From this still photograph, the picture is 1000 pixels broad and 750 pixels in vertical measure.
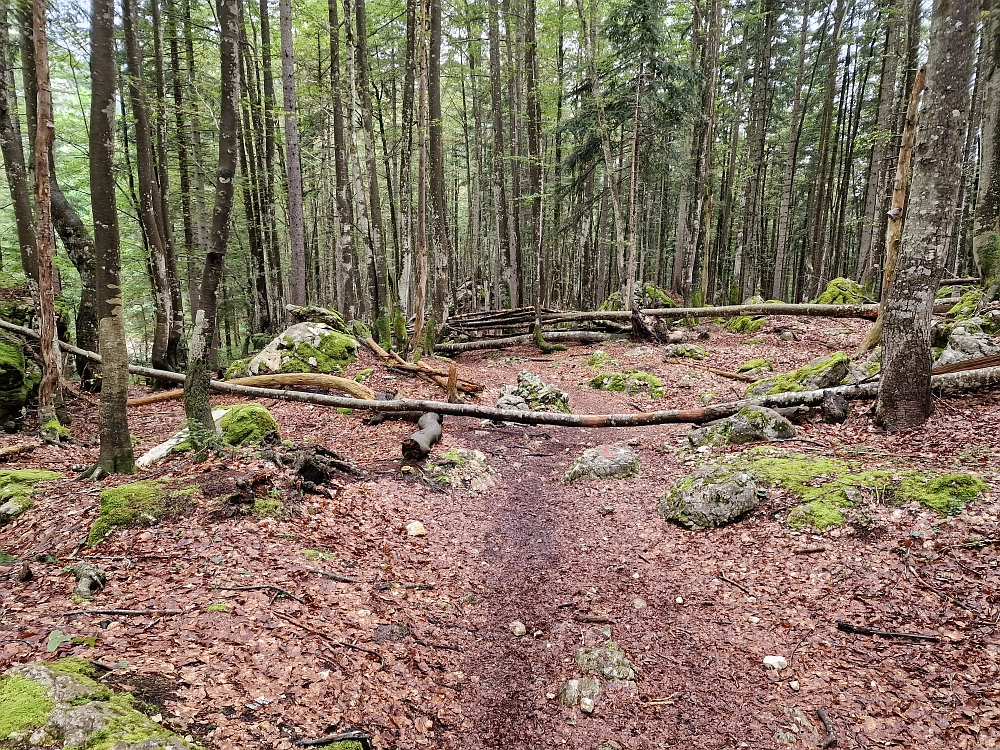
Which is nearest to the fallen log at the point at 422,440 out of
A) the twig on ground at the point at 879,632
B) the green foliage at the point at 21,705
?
the green foliage at the point at 21,705

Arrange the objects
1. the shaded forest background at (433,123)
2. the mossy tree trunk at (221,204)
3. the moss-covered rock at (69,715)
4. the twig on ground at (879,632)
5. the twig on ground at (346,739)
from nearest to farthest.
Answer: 1. the moss-covered rock at (69,715)
2. the twig on ground at (346,739)
3. the twig on ground at (879,632)
4. the mossy tree trunk at (221,204)
5. the shaded forest background at (433,123)

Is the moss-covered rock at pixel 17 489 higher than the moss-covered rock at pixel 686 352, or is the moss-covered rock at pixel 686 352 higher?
the moss-covered rock at pixel 686 352

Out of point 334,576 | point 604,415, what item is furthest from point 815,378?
point 334,576

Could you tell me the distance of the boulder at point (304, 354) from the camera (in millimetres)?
11797

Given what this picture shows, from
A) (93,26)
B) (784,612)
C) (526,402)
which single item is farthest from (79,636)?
(526,402)

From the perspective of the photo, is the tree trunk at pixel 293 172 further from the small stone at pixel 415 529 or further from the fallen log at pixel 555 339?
the small stone at pixel 415 529

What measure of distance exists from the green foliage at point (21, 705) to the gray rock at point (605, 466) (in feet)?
19.7

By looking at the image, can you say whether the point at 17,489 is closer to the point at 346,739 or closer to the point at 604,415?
the point at 346,739

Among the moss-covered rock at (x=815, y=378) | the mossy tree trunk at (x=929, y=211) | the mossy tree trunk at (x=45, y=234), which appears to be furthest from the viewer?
the moss-covered rock at (x=815, y=378)

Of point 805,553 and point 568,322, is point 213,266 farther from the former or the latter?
point 568,322

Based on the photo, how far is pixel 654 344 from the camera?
53.3 ft

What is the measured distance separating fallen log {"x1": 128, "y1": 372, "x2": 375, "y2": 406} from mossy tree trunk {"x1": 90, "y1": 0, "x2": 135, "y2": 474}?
5.10m

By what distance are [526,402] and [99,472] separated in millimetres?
6988

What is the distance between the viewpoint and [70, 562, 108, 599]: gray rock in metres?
3.37
